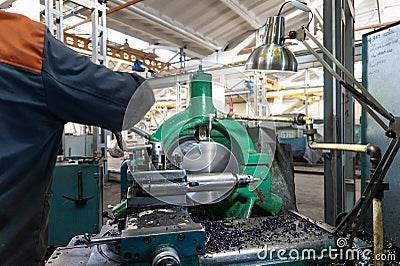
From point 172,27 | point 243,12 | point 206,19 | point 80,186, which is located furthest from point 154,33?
point 80,186

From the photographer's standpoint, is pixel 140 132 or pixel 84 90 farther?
pixel 140 132

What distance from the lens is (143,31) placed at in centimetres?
346

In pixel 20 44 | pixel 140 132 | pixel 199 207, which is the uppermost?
pixel 20 44

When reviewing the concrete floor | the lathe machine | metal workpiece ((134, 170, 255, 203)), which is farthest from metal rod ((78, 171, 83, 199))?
metal workpiece ((134, 170, 255, 203))

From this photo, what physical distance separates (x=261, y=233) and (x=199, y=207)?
0.27 m

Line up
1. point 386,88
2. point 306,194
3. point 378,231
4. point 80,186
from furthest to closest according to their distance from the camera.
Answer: point 306,194 < point 80,186 < point 386,88 < point 378,231

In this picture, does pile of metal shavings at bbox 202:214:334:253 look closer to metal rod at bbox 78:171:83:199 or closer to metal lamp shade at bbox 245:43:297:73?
metal lamp shade at bbox 245:43:297:73

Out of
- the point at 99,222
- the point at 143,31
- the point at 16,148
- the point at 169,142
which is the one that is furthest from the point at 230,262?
the point at 143,31

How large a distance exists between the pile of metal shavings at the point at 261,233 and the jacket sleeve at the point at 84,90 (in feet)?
1.45

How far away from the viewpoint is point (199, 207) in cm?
107

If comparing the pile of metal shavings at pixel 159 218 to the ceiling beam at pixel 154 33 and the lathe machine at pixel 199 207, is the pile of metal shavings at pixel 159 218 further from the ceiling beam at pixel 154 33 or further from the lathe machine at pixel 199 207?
the ceiling beam at pixel 154 33

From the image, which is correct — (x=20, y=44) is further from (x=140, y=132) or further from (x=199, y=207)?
(x=199, y=207)

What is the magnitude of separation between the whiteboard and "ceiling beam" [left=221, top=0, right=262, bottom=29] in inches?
78.6

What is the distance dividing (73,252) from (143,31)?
121 inches
